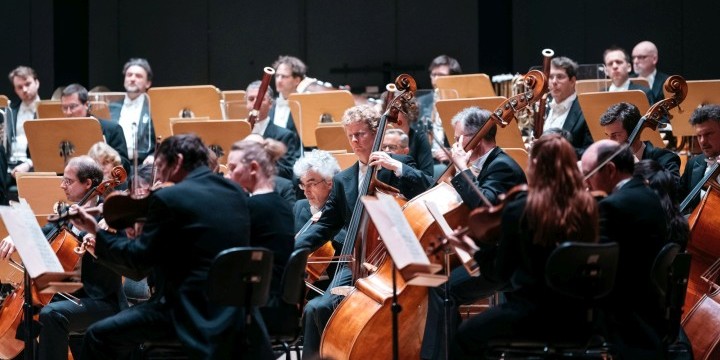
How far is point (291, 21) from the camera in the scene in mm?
10969

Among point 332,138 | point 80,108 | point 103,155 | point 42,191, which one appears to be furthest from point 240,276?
point 80,108

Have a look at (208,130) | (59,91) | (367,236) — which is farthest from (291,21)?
(367,236)

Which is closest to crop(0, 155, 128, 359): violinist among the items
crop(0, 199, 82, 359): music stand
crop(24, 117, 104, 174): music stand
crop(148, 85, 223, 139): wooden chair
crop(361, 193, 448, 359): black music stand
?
crop(0, 199, 82, 359): music stand

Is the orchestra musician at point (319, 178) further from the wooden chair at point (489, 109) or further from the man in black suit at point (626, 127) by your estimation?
the man in black suit at point (626, 127)

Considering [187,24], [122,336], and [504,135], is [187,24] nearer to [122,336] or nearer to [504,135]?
[504,135]

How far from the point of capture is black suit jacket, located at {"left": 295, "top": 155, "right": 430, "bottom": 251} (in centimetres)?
510

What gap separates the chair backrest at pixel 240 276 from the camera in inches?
150

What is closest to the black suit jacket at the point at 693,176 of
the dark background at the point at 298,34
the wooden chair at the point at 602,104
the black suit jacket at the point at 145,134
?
the wooden chair at the point at 602,104

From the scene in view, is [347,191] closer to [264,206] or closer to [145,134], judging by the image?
[264,206]

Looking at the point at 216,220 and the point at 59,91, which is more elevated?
the point at 59,91

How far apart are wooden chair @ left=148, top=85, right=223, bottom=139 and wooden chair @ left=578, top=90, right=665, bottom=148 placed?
8.39ft

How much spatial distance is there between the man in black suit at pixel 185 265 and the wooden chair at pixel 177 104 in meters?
3.58

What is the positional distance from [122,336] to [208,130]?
2.59 m

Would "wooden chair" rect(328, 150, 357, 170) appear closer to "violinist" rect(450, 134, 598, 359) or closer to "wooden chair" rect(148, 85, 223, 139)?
"wooden chair" rect(148, 85, 223, 139)
